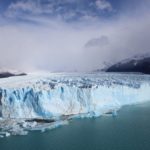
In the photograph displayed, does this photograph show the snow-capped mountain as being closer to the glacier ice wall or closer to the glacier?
the glacier ice wall

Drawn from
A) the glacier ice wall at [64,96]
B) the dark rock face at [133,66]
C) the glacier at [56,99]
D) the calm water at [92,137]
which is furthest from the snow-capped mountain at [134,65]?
the calm water at [92,137]

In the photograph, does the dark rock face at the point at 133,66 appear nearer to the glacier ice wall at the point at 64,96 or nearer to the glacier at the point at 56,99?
the glacier ice wall at the point at 64,96

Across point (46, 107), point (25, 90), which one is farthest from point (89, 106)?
point (25, 90)

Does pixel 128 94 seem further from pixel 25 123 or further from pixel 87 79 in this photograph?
pixel 25 123

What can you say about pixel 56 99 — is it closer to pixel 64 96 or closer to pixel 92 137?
pixel 64 96

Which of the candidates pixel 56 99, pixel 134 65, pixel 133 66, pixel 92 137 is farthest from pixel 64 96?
pixel 134 65
